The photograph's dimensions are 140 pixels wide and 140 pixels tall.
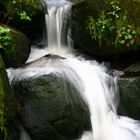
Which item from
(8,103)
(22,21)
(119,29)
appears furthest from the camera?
(22,21)

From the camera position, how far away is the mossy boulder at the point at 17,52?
269 inches

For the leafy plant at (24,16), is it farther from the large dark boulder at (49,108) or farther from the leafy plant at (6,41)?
the large dark boulder at (49,108)

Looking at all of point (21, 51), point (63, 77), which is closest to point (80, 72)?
point (63, 77)

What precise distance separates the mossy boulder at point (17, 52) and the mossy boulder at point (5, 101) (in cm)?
131

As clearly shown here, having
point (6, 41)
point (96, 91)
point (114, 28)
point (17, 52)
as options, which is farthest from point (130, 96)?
point (6, 41)

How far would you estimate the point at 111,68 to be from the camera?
7551mm

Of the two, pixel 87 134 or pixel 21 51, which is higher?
pixel 21 51

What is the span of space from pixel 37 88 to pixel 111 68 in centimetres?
213

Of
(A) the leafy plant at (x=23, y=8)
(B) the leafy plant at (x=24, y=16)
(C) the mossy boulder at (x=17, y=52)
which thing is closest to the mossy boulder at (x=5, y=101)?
(C) the mossy boulder at (x=17, y=52)

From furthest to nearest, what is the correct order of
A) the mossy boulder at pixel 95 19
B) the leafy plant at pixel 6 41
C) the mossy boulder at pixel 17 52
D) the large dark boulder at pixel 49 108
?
the mossy boulder at pixel 95 19 → the mossy boulder at pixel 17 52 → the leafy plant at pixel 6 41 → the large dark boulder at pixel 49 108

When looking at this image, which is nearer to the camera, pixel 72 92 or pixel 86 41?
pixel 72 92

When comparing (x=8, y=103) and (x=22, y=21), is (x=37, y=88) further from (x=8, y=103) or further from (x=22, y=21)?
(x=22, y=21)

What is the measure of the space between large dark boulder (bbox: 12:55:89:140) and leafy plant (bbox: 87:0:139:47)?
5.99 feet

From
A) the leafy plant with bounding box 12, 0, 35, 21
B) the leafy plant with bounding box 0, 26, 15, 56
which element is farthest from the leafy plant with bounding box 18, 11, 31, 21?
the leafy plant with bounding box 0, 26, 15, 56
